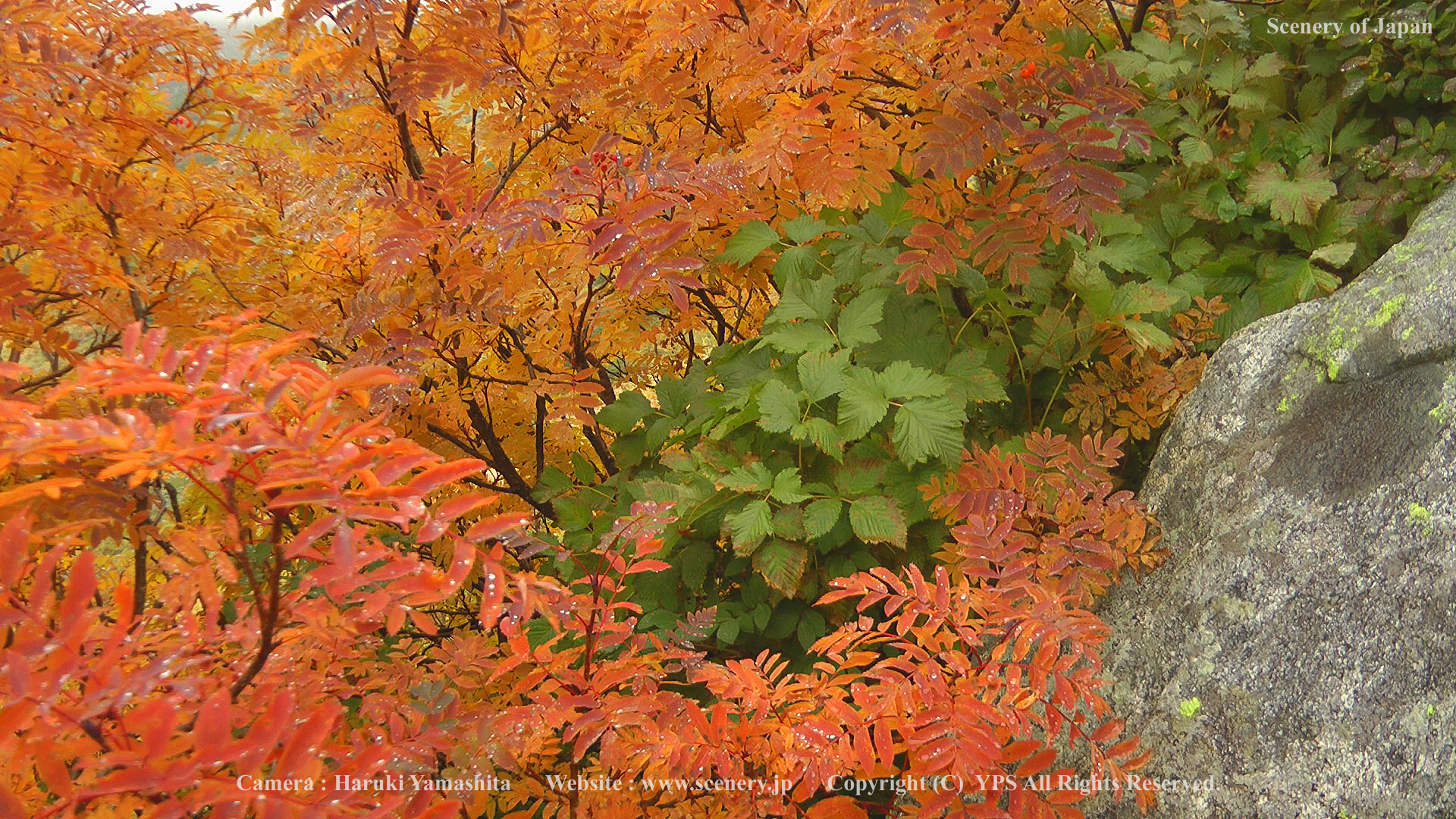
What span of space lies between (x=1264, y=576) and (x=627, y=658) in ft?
3.95

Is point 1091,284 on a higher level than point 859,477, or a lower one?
higher

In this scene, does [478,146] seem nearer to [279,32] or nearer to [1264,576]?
[279,32]

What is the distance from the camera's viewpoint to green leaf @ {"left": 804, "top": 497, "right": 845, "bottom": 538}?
2.11 metres

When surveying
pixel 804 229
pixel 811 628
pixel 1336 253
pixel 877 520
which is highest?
pixel 804 229

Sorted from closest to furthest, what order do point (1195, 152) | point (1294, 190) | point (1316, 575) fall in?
1. point (1316, 575)
2. point (1294, 190)
3. point (1195, 152)

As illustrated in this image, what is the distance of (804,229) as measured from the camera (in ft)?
8.28

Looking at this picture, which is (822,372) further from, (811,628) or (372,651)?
(372,651)

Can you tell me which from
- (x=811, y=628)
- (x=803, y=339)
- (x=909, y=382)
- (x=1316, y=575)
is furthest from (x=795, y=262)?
(x=1316, y=575)

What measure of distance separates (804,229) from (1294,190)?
123cm

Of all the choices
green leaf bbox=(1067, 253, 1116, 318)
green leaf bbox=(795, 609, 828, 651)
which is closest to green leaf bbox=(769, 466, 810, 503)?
green leaf bbox=(795, 609, 828, 651)

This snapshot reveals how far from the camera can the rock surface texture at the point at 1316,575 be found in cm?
149

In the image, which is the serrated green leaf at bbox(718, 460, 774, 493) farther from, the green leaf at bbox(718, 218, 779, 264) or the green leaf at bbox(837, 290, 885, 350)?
the green leaf at bbox(718, 218, 779, 264)

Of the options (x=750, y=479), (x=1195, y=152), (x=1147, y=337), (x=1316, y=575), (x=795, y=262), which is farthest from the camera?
(x=795, y=262)

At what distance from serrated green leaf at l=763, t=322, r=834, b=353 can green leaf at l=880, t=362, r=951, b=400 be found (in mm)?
177
